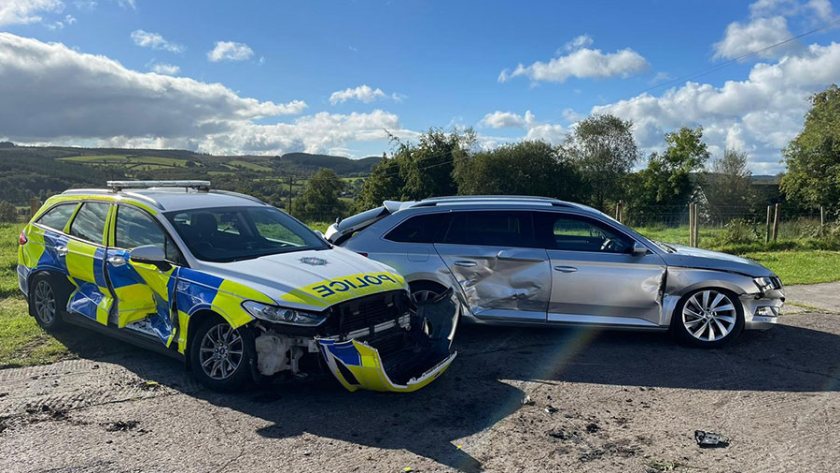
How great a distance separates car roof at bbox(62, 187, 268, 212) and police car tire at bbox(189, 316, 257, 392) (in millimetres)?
1427

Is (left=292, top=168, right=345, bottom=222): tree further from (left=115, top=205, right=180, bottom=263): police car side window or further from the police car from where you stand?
(left=115, top=205, right=180, bottom=263): police car side window

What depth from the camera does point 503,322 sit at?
6512 mm

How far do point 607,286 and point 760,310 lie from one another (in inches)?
68.5

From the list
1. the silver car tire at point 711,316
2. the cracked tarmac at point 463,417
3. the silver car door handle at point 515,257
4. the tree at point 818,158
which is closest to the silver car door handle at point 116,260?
the cracked tarmac at point 463,417

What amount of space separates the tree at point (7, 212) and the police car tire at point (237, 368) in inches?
998

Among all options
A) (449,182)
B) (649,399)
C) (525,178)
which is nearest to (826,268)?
(649,399)

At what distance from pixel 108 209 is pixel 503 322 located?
4392mm

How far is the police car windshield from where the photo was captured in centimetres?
533

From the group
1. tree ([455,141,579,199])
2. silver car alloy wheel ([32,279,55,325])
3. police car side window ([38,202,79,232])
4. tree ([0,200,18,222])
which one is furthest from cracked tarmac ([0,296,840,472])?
tree ([455,141,579,199])

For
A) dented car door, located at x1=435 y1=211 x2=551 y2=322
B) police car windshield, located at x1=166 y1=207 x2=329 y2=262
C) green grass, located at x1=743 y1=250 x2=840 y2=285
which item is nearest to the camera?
police car windshield, located at x1=166 y1=207 x2=329 y2=262

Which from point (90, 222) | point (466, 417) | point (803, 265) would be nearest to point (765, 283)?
point (466, 417)

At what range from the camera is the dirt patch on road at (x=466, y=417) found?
3.78 m

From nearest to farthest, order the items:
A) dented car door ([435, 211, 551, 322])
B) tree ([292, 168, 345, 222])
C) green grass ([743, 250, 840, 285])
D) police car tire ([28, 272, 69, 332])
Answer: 1. police car tire ([28, 272, 69, 332])
2. dented car door ([435, 211, 551, 322])
3. green grass ([743, 250, 840, 285])
4. tree ([292, 168, 345, 222])

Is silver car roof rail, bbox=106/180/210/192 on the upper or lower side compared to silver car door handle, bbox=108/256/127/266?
upper
